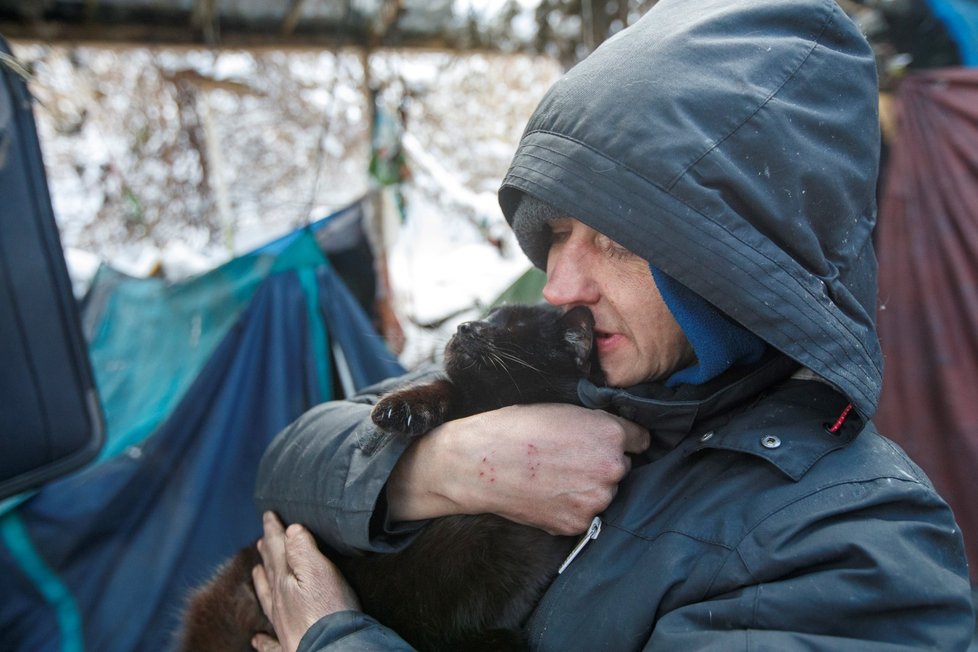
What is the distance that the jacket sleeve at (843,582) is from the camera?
2.84 ft

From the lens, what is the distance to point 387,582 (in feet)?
4.53

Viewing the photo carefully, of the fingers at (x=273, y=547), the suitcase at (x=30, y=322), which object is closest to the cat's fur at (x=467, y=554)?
the fingers at (x=273, y=547)

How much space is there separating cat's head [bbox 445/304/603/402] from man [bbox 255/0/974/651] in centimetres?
20

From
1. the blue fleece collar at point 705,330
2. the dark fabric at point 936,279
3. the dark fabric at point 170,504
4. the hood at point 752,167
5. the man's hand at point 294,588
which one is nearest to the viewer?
the hood at point 752,167

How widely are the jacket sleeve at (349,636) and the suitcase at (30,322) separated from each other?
3.12 feet

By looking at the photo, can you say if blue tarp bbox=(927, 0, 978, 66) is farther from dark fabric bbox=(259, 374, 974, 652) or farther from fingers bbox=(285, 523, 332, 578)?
fingers bbox=(285, 523, 332, 578)

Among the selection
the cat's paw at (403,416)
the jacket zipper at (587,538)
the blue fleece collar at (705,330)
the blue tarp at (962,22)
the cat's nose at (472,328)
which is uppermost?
the blue tarp at (962,22)

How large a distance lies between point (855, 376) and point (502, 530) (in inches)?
28.9

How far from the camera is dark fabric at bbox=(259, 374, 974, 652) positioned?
874 mm

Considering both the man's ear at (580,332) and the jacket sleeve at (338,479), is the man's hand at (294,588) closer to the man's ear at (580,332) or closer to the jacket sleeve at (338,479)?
the jacket sleeve at (338,479)

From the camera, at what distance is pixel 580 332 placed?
1354 millimetres

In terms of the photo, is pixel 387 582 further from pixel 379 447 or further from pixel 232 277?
pixel 232 277

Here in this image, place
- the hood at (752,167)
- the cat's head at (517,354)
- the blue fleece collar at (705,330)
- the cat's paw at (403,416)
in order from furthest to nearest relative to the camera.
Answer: the cat's head at (517,354)
the cat's paw at (403,416)
the blue fleece collar at (705,330)
the hood at (752,167)

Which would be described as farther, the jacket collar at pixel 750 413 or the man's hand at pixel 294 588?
the man's hand at pixel 294 588
